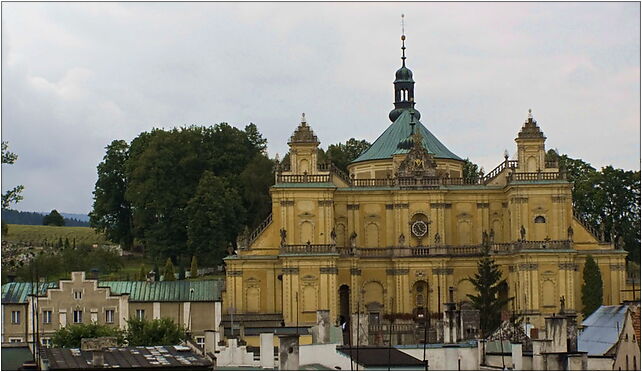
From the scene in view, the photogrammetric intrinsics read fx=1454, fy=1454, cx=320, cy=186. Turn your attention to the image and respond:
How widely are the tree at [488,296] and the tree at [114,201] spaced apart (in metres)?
39.3

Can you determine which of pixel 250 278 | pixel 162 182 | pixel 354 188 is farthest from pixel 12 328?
pixel 162 182

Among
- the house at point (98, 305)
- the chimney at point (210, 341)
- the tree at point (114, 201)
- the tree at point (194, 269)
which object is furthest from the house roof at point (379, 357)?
the tree at point (114, 201)

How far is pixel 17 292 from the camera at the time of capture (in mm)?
77375

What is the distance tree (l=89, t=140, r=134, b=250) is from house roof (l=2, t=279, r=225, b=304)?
32563 mm

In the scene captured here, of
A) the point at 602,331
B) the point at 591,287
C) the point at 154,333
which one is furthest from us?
the point at 591,287

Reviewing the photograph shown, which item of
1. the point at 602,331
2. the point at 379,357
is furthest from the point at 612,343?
the point at 379,357

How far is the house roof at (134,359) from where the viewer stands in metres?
43.7

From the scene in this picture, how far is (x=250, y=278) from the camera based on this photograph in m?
84.2

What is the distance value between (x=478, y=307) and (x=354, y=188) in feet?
44.4

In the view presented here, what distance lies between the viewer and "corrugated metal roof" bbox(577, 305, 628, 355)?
5384 cm

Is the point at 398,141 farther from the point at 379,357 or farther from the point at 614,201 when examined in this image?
the point at 379,357

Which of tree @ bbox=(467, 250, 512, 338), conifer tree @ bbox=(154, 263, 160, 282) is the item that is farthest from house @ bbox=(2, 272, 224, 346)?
tree @ bbox=(467, 250, 512, 338)

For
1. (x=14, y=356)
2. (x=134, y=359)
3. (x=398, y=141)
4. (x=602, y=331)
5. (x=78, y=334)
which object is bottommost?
(x=14, y=356)

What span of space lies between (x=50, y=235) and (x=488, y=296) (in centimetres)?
6365
